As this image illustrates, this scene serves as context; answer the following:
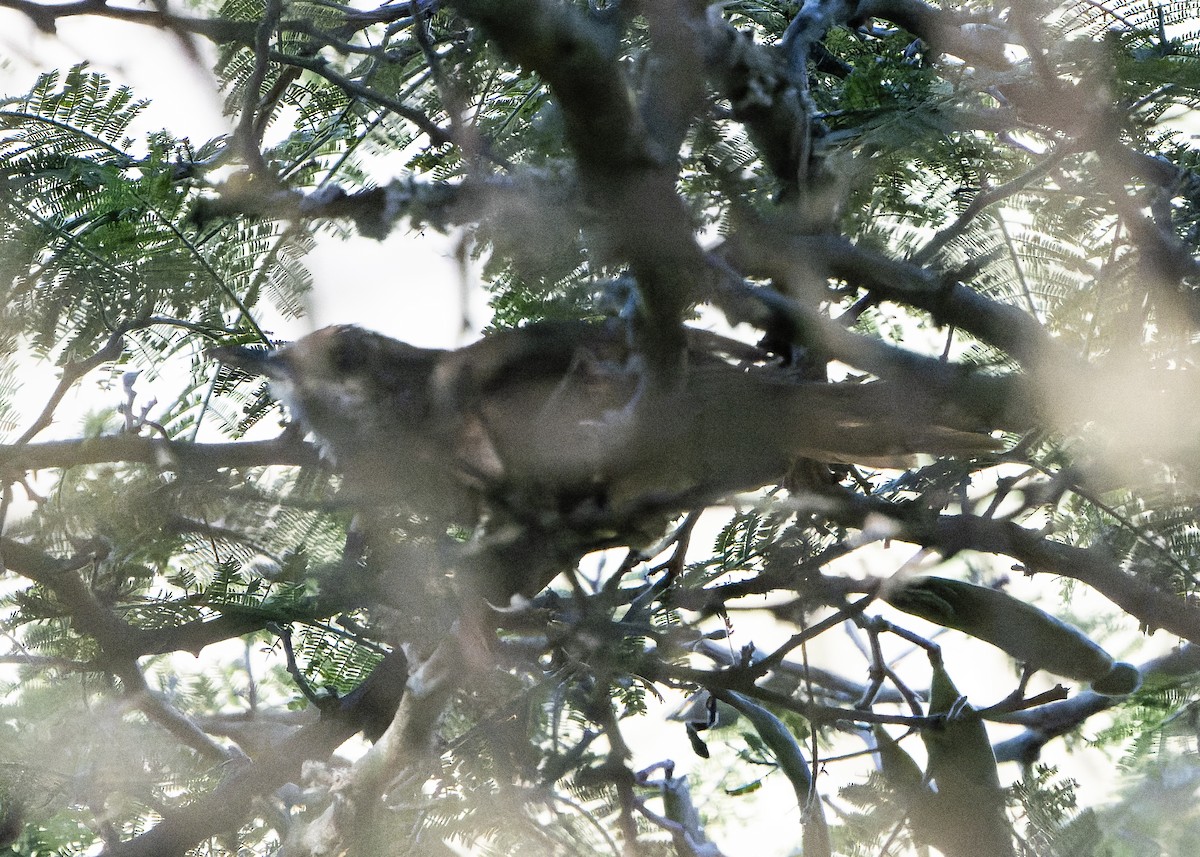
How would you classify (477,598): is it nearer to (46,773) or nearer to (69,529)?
(69,529)

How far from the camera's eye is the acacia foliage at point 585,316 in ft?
8.89

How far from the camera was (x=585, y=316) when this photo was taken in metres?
3.15

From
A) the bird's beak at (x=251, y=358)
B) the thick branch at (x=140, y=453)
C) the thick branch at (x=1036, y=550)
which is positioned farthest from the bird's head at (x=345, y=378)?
the thick branch at (x=1036, y=550)

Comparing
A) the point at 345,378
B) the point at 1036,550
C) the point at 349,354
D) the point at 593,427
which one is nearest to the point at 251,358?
the point at 345,378

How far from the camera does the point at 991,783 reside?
133 inches

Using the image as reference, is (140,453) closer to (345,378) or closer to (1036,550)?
(345,378)

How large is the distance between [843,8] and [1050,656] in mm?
2459

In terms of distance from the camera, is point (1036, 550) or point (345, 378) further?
point (345, 378)

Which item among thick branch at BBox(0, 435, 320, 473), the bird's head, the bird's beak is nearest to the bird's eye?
the bird's head

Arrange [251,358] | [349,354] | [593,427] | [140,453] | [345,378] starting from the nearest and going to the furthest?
[593,427], [140,453], [251,358], [345,378], [349,354]

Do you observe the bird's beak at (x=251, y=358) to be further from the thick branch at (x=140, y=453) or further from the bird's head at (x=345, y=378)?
the thick branch at (x=140, y=453)

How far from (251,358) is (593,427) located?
4.46 ft

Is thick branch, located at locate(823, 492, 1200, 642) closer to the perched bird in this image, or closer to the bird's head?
the perched bird

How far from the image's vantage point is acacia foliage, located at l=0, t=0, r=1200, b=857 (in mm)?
2709
